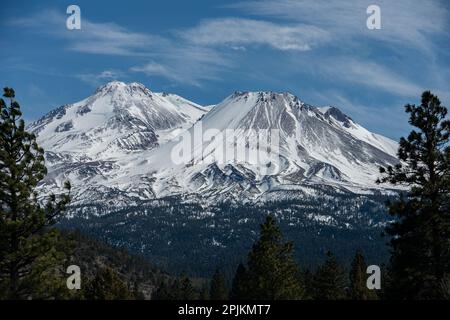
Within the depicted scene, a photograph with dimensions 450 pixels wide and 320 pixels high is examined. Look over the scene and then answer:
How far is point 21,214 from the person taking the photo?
117 feet

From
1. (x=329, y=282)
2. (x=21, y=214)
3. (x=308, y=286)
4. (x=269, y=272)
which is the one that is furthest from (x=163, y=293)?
(x=21, y=214)

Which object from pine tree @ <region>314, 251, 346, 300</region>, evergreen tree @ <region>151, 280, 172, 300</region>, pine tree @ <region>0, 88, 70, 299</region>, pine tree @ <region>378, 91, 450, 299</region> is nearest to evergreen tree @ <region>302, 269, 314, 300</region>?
pine tree @ <region>314, 251, 346, 300</region>

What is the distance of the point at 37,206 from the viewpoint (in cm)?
3584

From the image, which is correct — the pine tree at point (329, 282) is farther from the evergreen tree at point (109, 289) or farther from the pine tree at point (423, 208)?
the pine tree at point (423, 208)

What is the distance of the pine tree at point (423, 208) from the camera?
3725 cm

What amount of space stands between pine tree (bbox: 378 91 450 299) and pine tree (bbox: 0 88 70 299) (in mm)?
18473

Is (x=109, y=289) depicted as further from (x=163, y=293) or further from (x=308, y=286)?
(x=163, y=293)

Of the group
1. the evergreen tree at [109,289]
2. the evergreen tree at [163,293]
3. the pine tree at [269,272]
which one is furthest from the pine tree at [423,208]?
the evergreen tree at [163,293]
